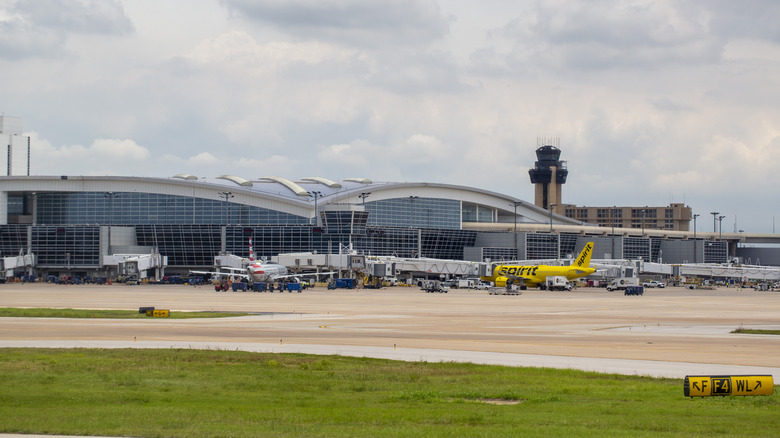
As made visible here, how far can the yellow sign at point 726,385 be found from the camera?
21.5 m

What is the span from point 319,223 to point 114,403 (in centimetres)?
15678

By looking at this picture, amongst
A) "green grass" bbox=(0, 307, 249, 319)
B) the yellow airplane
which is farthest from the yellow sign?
the yellow airplane

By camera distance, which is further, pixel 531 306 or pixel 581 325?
pixel 531 306

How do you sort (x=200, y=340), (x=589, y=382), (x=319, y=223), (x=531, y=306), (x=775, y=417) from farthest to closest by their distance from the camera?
1. (x=319, y=223)
2. (x=531, y=306)
3. (x=200, y=340)
4. (x=589, y=382)
5. (x=775, y=417)

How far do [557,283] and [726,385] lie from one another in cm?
10344

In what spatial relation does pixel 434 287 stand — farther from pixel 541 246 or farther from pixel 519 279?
pixel 541 246

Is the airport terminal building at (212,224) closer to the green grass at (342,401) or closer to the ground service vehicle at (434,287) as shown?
the ground service vehicle at (434,287)

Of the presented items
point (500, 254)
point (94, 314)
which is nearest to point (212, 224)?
point (500, 254)

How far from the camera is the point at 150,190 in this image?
603 feet

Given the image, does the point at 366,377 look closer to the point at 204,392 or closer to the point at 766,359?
the point at 204,392

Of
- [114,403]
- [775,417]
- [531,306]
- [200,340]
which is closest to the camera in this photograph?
[775,417]

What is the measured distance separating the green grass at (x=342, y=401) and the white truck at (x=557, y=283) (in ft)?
316

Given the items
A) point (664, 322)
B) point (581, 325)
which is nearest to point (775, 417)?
point (581, 325)

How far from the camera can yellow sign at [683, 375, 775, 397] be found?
70.6 ft
